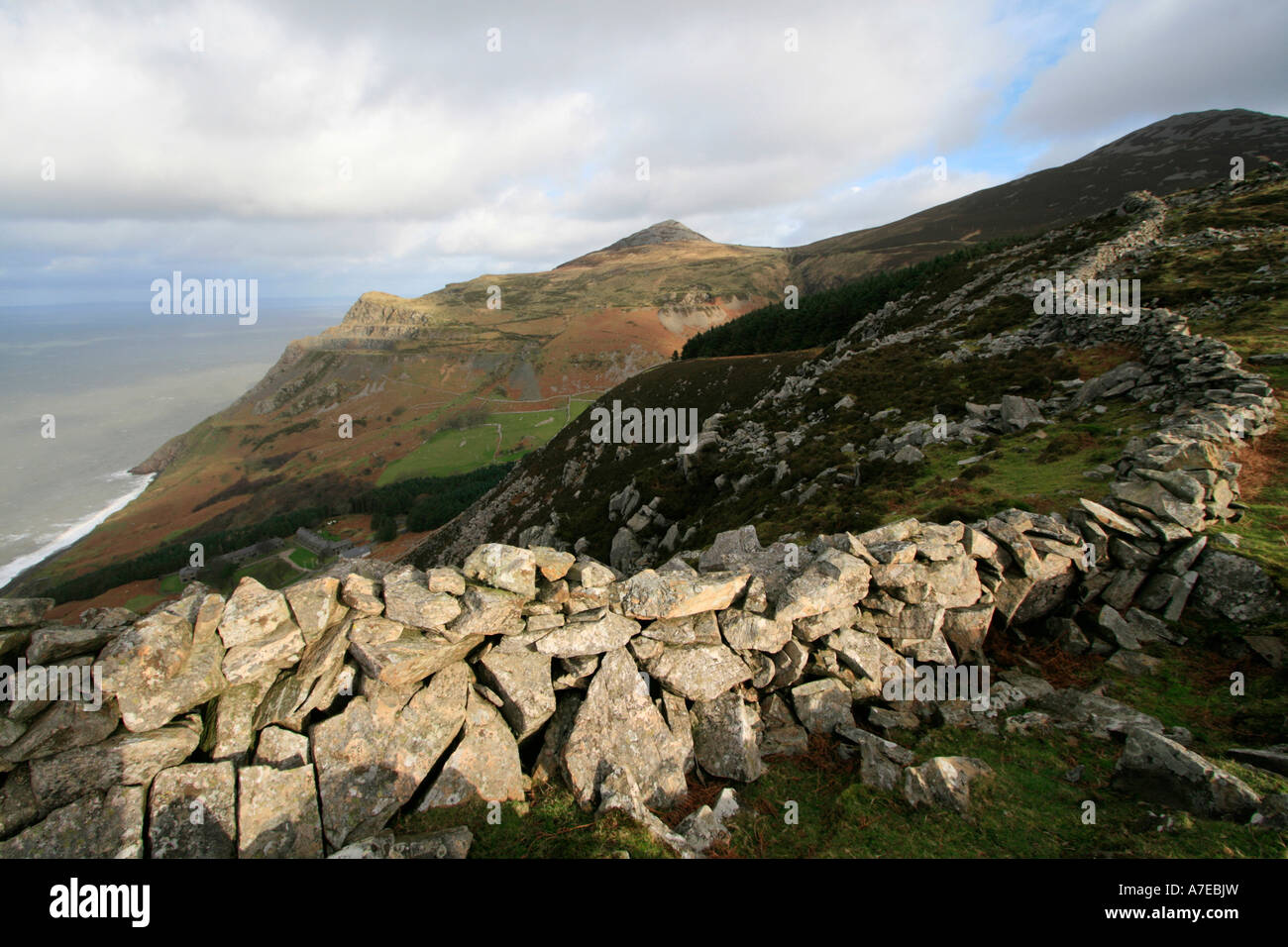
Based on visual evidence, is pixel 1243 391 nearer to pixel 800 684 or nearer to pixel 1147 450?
pixel 1147 450

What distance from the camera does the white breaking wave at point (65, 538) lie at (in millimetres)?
133075

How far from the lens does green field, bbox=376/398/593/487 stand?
148m

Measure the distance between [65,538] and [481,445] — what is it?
12405 centimetres

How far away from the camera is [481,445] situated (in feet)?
524

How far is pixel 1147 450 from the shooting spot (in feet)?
43.4

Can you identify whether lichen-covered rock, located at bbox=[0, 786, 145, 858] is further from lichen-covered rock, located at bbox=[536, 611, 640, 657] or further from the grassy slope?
lichen-covered rock, located at bbox=[536, 611, 640, 657]

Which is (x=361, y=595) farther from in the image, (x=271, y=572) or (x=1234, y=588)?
(x=271, y=572)

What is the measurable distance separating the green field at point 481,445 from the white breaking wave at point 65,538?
290ft

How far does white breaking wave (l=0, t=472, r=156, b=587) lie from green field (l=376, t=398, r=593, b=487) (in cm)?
8824

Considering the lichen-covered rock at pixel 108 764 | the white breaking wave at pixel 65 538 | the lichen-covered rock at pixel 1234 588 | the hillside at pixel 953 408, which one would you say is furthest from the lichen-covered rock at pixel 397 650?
the white breaking wave at pixel 65 538

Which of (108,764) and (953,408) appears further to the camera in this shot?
(953,408)

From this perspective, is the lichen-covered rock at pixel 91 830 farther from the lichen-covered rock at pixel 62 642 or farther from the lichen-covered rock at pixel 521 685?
the lichen-covered rock at pixel 521 685

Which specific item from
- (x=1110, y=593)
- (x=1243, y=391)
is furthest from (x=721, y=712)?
(x=1243, y=391)

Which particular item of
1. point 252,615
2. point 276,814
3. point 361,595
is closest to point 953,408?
point 361,595
